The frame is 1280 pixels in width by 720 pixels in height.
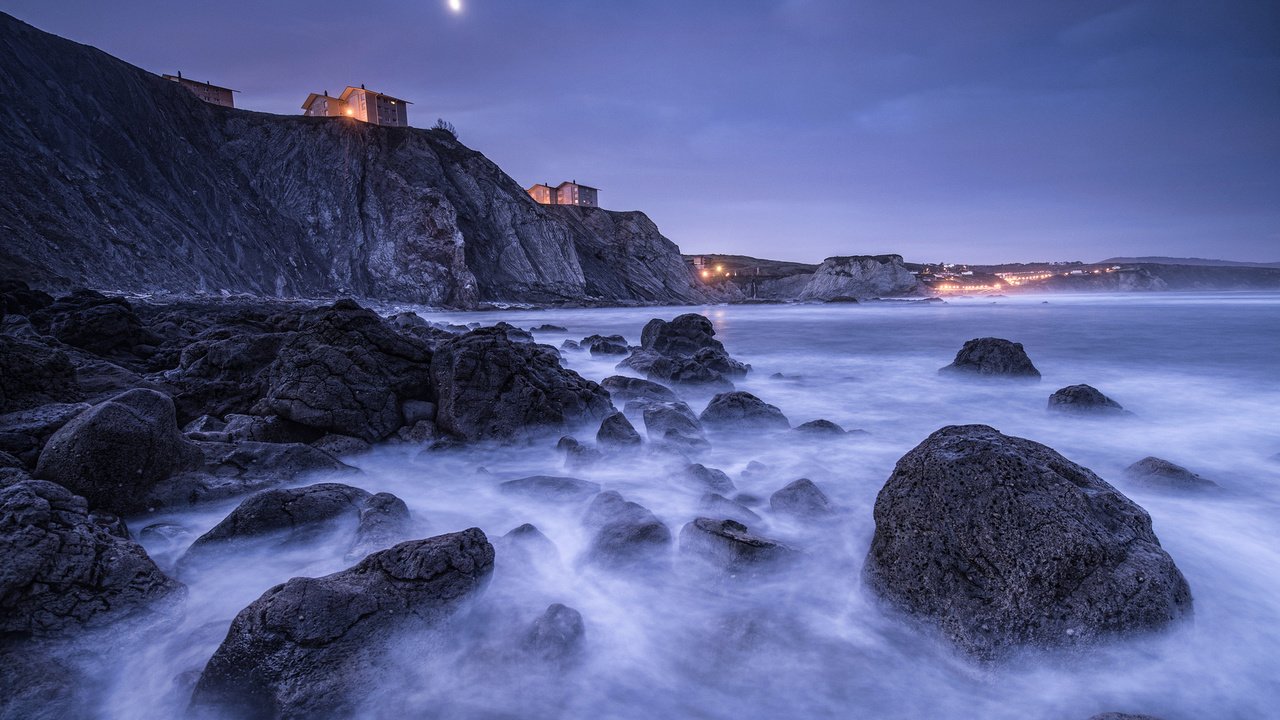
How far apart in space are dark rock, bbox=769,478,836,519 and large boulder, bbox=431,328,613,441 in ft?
7.74

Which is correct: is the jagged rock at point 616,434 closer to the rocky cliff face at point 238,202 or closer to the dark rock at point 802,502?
the dark rock at point 802,502

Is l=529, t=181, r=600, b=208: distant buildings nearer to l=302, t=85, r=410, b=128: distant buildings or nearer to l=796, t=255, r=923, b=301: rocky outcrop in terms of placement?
l=302, t=85, r=410, b=128: distant buildings

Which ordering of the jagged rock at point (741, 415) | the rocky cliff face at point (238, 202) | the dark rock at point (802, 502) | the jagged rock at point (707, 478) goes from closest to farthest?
the dark rock at point (802, 502) < the jagged rock at point (707, 478) < the jagged rock at point (741, 415) < the rocky cliff face at point (238, 202)

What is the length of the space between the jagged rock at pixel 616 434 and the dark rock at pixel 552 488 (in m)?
0.88

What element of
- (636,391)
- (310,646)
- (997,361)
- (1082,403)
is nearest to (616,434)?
(636,391)

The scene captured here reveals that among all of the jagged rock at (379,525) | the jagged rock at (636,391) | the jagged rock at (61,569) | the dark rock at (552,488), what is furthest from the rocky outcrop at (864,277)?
the jagged rock at (61,569)

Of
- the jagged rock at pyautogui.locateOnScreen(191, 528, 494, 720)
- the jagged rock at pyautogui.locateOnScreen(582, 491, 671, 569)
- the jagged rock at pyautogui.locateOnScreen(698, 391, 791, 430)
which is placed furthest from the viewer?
the jagged rock at pyautogui.locateOnScreen(698, 391, 791, 430)

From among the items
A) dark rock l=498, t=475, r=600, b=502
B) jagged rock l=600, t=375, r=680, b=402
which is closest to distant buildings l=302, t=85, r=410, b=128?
jagged rock l=600, t=375, r=680, b=402

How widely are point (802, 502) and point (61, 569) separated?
3759mm

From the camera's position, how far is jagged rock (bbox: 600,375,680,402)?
709 cm

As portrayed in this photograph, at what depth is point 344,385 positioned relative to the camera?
4797mm

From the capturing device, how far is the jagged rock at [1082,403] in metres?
6.61

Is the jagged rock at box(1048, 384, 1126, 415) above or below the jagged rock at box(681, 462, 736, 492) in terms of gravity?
above

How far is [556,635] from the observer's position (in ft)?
8.00
